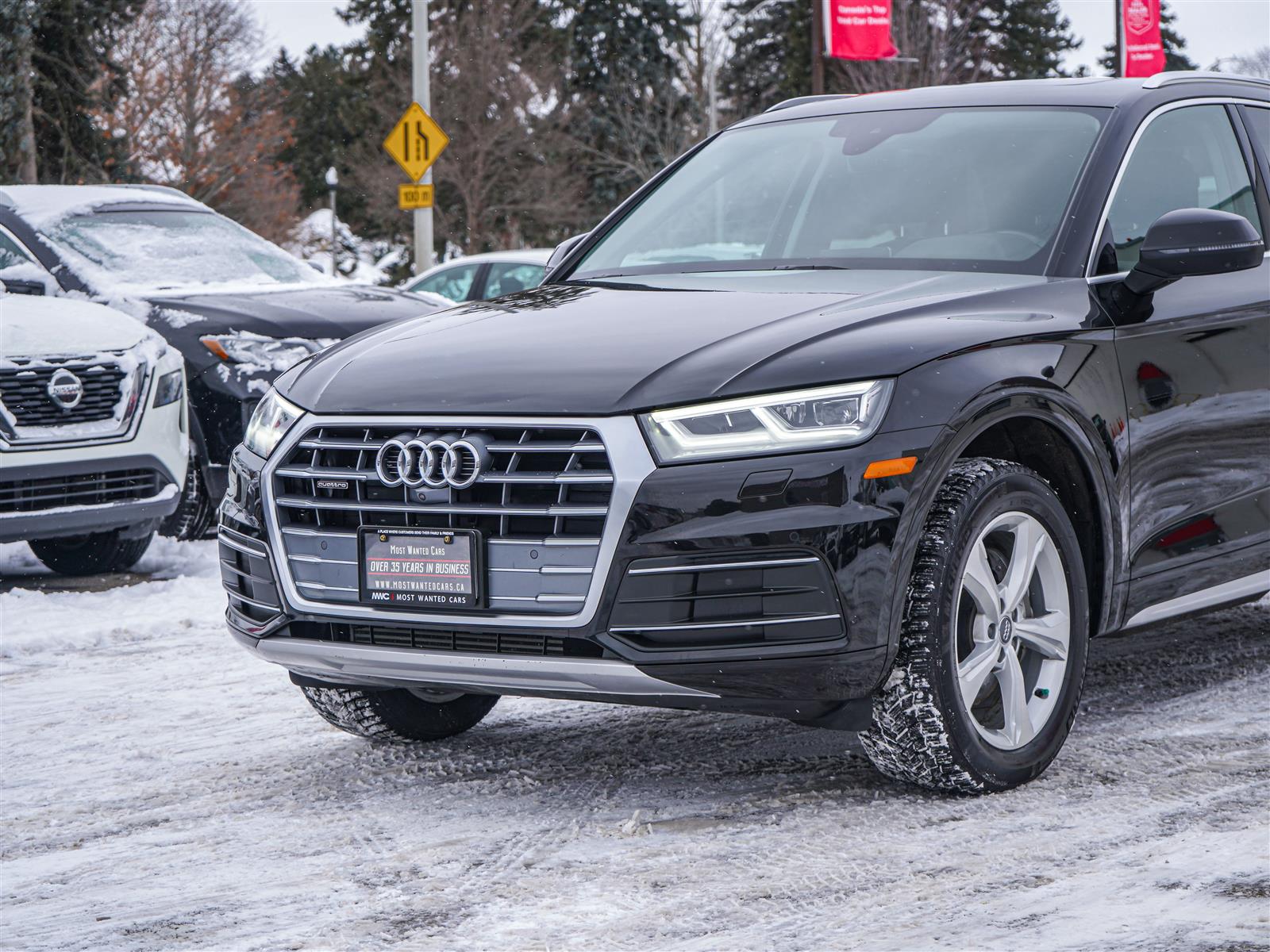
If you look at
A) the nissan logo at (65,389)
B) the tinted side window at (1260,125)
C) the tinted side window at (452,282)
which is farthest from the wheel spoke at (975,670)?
the tinted side window at (452,282)

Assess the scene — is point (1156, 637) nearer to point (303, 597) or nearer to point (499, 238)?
point (303, 597)

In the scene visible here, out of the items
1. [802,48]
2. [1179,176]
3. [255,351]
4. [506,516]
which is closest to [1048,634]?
[506,516]

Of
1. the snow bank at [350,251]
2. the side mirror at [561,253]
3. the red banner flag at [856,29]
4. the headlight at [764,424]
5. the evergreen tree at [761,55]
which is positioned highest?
the evergreen tree at [761,55]

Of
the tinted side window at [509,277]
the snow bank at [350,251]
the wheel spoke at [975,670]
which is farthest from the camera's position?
the snow bank at [350,251]

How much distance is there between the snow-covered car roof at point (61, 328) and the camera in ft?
25.5

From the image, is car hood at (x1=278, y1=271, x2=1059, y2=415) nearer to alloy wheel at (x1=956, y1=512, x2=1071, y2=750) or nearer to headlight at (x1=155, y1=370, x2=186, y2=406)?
alloy wheel at (x1=956, y1=512, x2=1071, y2=750)

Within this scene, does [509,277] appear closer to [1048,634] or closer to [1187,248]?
[1187,248]

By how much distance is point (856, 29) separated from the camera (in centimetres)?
2767

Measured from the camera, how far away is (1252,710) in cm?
526

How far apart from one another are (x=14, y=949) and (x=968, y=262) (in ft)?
9.55

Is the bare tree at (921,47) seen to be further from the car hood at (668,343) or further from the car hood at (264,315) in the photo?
the car hood at (668,343)

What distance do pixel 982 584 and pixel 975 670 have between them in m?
0.20

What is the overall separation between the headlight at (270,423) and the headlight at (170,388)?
3.79m

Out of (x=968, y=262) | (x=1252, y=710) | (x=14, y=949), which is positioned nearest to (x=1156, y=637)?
(x=1252, y=710)
